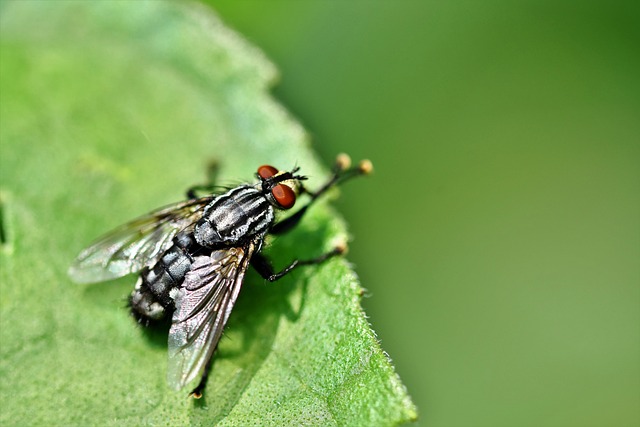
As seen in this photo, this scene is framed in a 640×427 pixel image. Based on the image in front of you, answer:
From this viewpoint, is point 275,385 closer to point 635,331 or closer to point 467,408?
point 467,408

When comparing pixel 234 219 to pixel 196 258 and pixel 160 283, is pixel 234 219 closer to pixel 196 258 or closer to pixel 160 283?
pixel 196 258

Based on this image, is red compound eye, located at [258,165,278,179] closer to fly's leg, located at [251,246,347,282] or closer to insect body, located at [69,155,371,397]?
insect body, located at [69,155,371,397]

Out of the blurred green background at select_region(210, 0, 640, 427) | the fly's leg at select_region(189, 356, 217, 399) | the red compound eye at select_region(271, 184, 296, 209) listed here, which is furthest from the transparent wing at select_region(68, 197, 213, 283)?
the blurred green background at select_region(210, 0, 640, 427)

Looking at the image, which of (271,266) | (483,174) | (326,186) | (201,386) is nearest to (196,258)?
(271,266)

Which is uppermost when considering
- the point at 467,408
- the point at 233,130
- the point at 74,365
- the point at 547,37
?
the point at 547,37

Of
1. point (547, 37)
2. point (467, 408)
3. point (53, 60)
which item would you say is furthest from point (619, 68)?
point (53, 60)
